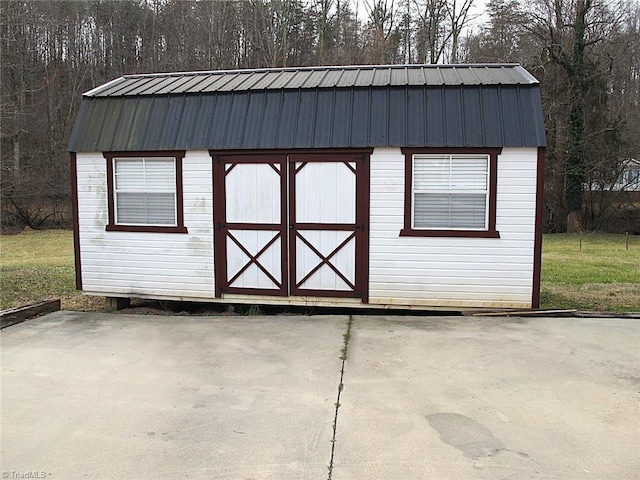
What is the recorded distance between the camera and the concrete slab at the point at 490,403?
3062mm

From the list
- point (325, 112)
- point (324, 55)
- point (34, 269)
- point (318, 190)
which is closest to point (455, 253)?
point (318, 190)

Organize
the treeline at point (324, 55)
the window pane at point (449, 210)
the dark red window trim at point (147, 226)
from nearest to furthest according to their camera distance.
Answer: the window pane at point (449, 210), the dark red window trim at point (147, 226), the treeline at point (324, 55)

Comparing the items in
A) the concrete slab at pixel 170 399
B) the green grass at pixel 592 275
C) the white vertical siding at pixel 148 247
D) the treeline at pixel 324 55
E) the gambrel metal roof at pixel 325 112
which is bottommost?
the green grass at pixel 592 275

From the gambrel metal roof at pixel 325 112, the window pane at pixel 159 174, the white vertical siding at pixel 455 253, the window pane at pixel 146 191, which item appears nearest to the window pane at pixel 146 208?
the window pane at pixel 146 191

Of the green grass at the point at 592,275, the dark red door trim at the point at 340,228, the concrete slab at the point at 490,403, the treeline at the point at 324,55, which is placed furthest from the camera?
the treeline at the point at 324,55

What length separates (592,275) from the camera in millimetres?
10391

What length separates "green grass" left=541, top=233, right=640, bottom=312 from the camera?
7934 millimetres

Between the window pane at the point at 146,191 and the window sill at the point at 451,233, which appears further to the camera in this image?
the window pane at the point at 146,191

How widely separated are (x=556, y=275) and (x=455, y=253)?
4.92 metres

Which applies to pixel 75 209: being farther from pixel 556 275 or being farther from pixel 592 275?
pixel 592 275

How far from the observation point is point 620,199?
1973cm

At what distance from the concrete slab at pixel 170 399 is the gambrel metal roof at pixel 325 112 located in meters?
2.40

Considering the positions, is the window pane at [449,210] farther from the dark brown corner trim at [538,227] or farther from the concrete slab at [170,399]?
the concrete slab at [170,399]

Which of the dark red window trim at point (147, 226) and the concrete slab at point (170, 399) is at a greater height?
the dark red window trim at point (147, 226)
